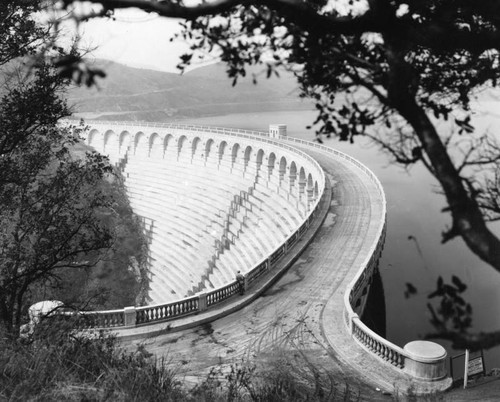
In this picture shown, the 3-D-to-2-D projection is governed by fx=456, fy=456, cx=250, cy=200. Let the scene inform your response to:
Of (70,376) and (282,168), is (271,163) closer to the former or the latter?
(282,168)

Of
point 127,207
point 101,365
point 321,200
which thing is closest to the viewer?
point 101,365

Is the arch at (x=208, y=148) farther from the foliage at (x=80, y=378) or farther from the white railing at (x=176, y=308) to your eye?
the foliage at (x=80, y=378)

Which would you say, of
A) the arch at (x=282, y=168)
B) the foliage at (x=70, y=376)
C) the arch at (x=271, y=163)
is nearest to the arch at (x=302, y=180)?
the arch at (x=282, y=168)

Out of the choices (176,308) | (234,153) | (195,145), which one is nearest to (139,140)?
(195,145)

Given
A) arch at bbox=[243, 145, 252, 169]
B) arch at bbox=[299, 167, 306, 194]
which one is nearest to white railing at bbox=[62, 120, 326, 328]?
arch at bbox=[299, 167, 306, 194]

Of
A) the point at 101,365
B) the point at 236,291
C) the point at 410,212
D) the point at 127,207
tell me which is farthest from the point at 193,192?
the point at 101,365

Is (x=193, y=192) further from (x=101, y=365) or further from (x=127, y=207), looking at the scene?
(x=101, y=365)
